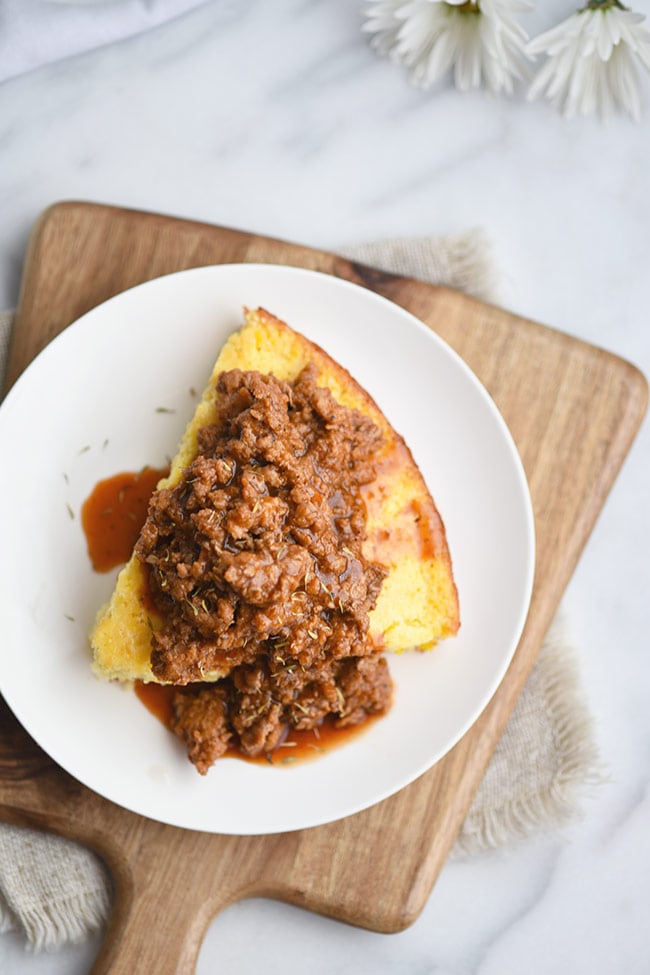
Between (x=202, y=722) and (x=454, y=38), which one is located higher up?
(x=454, y=38)

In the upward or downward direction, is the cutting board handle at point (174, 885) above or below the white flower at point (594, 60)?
below

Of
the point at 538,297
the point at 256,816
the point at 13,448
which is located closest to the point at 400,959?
the point at 256,816

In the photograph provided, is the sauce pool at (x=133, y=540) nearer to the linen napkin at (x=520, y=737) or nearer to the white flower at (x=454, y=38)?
the linen napkin at (x=520, y=737)

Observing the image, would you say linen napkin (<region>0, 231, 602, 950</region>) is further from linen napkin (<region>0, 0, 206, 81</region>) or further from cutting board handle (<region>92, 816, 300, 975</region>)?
linen napkin (<region>0, 0, 206, 81</region>)

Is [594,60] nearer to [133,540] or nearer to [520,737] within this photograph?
[133,540]

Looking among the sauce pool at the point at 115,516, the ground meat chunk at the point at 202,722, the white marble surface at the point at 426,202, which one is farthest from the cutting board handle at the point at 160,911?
the sauce pool at the point at 115,516

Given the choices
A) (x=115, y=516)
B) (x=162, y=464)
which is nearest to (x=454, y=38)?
(x=162, y=464)

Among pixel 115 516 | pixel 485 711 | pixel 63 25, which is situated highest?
pixel 63 25
